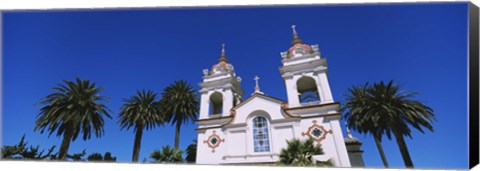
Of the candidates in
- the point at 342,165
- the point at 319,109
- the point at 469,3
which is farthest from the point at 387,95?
the point at 469,3

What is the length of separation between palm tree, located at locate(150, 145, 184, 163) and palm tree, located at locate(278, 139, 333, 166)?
6576 mm

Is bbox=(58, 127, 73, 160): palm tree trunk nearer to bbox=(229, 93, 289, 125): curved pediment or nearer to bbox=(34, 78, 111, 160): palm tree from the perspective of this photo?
bbox=(34, 78, 111, 160): palm tree

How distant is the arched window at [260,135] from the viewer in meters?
19.5

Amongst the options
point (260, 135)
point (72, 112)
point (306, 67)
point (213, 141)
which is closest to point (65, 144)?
point (72, 112)

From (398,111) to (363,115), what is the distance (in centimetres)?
233

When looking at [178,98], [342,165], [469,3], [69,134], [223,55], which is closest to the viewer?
[469,3]

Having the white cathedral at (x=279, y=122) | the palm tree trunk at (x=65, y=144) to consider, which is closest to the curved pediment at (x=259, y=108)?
the white cathedral at (x=279, y=122)

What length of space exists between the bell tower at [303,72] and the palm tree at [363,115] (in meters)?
1.99

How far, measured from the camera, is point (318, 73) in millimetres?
20688

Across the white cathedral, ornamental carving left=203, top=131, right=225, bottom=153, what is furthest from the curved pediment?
ornamental carving left=203, top=131, right=225, bottom=153

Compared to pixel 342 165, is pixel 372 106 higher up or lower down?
higher up

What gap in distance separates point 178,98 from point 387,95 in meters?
16.4

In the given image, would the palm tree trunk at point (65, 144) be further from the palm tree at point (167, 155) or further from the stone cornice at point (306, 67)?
the stone cornice at point (306, 67)

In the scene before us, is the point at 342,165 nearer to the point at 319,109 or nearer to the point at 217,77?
the point at 319,109
